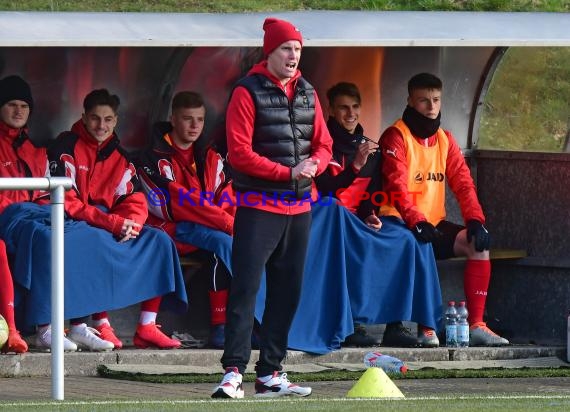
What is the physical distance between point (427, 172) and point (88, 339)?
284cm

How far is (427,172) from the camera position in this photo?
12.0 meters

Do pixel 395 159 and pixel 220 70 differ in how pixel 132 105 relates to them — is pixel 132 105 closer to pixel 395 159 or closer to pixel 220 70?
pixel 220 70

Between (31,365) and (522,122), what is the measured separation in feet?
23.8

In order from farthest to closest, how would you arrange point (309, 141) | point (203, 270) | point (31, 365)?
1. point (203, 270)
2. point (31, 365)
3. point (309, 141)

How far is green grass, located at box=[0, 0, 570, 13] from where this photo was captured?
46.9 feet

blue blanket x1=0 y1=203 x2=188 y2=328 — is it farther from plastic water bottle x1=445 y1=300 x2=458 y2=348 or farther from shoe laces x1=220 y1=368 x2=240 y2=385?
shoe laces x1=220 y1=368 x2=240 y2=385

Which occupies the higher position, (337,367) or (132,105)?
(132,105)

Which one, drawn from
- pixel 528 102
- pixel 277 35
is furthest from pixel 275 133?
pixel 528 102

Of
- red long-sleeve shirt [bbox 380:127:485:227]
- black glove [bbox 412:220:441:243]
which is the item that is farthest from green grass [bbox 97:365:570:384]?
red long-sleeve shirt [bbox 380:127:485:227]

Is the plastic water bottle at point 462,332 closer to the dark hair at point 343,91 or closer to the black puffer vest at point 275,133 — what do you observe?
the dark hair at point 343,91

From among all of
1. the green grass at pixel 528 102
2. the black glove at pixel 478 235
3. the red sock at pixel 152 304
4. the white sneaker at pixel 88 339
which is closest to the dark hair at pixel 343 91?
the black glove at pixel 478 235

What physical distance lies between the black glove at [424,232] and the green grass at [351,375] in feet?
3.96

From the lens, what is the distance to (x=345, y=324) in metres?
11.1

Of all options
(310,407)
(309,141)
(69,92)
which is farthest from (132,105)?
(310,407)
